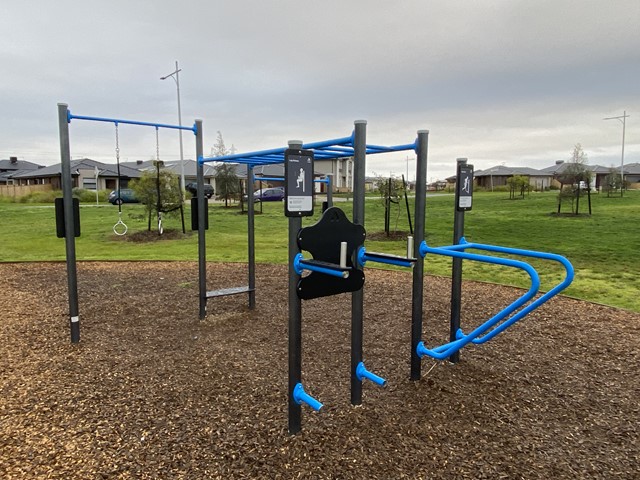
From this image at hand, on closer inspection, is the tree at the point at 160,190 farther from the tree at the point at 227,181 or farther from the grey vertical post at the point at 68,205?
the tree at the point at 227,181

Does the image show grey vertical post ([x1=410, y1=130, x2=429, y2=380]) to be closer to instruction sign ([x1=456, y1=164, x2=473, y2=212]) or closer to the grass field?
instruction sign ([x1=456, y1=164, x2=473, y2=212])

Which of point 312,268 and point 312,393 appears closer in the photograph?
point 312,268

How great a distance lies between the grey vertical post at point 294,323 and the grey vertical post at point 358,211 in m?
0.35

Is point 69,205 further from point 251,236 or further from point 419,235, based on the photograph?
point 419,235

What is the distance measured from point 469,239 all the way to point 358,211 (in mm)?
10022

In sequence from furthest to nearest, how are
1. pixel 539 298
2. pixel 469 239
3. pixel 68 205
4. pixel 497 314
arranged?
1. pixel 469 239
2. pixel 68 205
3. pixel 497 314
4. pixel 539 298

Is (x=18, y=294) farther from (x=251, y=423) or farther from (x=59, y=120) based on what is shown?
(x=251, y=423)

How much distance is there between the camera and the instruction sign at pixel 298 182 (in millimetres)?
2441

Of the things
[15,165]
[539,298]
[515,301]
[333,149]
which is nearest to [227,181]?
[333,149]

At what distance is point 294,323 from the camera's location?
8.68 ft

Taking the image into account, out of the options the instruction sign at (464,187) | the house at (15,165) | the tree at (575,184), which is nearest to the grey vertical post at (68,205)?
the instruction sign at (464,187)

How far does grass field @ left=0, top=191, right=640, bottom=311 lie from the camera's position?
6.97m

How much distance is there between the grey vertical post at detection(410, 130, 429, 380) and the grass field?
3.49 metres

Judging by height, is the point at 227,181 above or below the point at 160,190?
above
